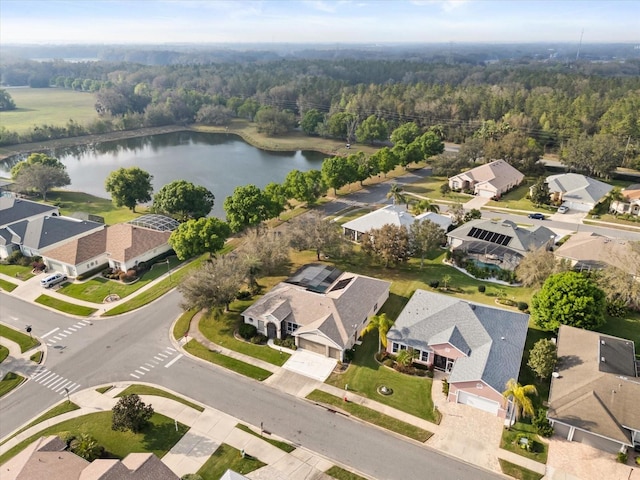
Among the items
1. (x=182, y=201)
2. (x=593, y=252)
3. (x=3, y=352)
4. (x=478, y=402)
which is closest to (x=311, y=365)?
(x=478, y=402)

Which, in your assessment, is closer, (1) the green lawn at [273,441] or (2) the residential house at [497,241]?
(1) the green lawn at [273,441]

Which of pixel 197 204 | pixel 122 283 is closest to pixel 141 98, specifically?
pixel 197 204

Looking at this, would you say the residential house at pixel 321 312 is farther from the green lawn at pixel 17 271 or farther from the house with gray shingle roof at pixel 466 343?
the green lawn at pixel 17 271

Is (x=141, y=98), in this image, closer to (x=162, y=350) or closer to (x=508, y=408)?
(x=162, y=350)

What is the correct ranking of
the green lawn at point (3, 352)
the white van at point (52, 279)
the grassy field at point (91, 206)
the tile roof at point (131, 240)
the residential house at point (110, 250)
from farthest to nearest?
the grassy field at point (91, 206), the tile roof at point (131, 240), the residential house at point (110, 250), the white van at point (52, 279), the green lawn at point (3, 352)

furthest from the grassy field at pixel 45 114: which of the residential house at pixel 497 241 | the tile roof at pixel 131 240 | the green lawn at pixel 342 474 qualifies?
the green lawn at pixel 342 474

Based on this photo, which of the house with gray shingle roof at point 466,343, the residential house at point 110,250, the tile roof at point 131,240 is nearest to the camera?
the house with gray shingle roof at point 466,343

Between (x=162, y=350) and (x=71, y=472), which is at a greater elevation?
(x=71, y=472)
